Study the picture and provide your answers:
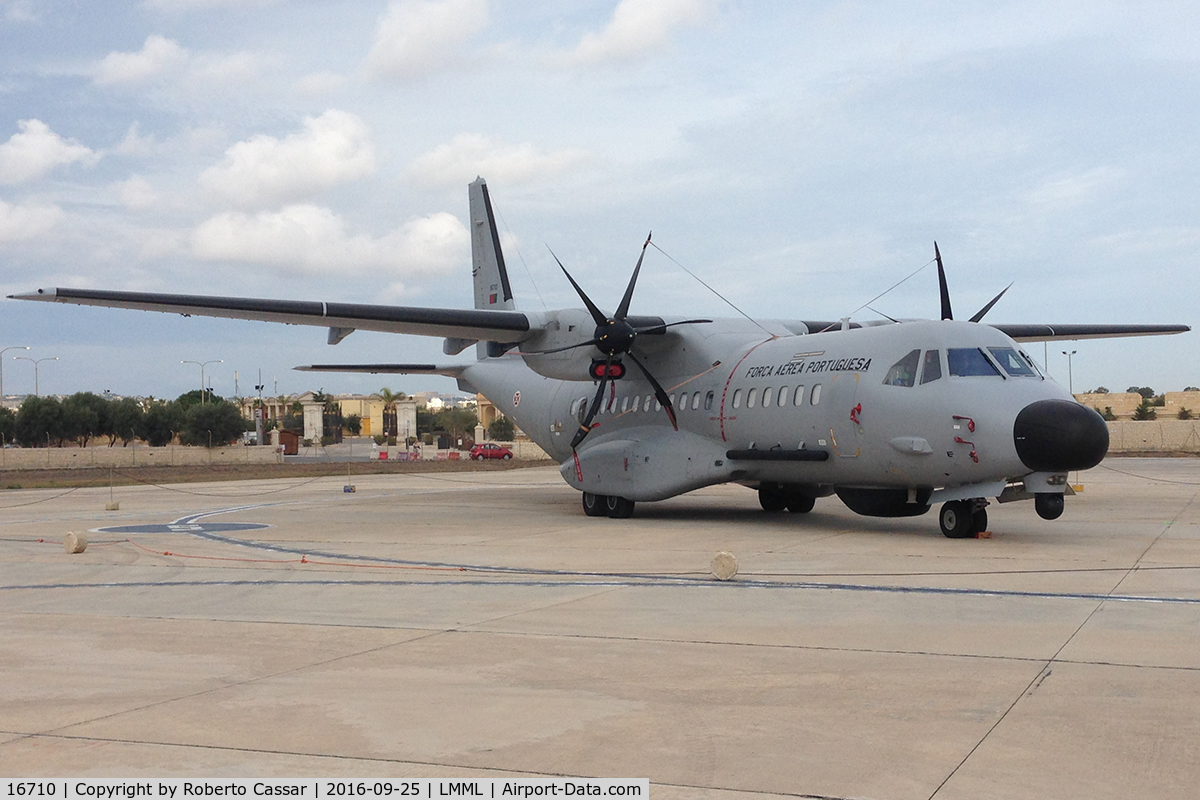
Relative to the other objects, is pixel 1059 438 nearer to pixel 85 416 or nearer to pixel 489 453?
pixel 489 453

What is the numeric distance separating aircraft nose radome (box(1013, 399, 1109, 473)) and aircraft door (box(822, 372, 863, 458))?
8.72 ft

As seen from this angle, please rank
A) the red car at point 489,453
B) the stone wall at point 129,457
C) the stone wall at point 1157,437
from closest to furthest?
the stone wall at point 129,457, the stone wall at point 1157,437, the red car at point 489,453

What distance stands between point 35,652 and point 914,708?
228 inches

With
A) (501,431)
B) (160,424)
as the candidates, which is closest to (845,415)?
(160,424)

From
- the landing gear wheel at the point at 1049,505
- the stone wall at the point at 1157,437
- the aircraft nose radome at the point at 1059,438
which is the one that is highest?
the aircraft nose radome at the point at 1059,438

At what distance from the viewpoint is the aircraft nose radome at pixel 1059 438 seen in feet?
43.3

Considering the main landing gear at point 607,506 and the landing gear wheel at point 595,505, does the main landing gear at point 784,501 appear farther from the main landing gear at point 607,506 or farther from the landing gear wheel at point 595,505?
the landing gear wheel at point 595,505

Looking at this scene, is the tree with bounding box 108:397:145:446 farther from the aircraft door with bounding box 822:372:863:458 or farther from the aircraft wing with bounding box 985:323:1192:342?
the aircraft door with bounding box 822:372:863:458

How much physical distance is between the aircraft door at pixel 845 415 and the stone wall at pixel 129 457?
49479mm

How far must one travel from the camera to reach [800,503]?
20000 millimetres

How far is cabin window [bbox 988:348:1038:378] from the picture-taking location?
48.2ft

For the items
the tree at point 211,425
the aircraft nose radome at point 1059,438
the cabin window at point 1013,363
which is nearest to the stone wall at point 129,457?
the tree at point 211,425

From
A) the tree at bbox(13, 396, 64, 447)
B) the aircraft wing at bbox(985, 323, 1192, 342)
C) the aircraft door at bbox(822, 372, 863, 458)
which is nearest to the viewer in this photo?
the aircraft door at bbox(822, 372, 863, 458)
